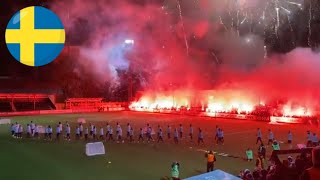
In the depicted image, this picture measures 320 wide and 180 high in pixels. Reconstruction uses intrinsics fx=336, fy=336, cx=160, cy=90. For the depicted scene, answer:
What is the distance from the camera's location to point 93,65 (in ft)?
199

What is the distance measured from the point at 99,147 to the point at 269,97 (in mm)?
33551

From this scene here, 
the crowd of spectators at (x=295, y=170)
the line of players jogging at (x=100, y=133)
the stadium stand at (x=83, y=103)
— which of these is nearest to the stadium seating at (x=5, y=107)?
the stadium stand at (x=83, y=103)

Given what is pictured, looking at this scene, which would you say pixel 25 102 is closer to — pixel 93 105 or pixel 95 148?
pixel 93 105

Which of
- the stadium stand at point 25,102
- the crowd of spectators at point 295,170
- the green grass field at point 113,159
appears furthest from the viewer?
the stadium stand at point 25,102

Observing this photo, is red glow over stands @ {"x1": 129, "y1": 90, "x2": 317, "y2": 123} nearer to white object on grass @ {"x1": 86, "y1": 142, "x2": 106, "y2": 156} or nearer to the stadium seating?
the stadium seating

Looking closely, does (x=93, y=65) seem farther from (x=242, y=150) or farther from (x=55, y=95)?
(x=242, y=150)

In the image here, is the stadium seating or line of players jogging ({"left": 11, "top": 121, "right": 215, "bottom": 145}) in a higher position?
the stadium seating

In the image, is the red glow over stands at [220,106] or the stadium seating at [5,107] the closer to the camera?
the red glow over stands at [220,106]

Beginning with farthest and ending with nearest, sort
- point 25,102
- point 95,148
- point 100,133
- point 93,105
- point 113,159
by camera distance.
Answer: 1. point 93,105
2. point 25,102
3. point 100,133
4. point 113,159
5. point 95,148

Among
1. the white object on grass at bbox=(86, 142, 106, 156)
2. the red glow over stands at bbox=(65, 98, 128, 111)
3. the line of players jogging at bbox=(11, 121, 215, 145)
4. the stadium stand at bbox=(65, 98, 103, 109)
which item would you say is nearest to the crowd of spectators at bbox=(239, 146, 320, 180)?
the white object on grass at bbox=(86, 142, 106, 156)

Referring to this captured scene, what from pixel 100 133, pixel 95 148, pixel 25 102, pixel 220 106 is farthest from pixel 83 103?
pixel 95 148

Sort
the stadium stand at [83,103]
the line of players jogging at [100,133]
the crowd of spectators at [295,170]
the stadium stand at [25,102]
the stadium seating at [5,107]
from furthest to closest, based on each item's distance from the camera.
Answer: the stadium stand at [83,103]
the stadium stand at [25,102]
the stadium seating at [5,107]
the line of players jogging at [100,133]
the crowd of spectators at [295,170]

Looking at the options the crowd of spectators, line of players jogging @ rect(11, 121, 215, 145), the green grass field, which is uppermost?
the crowd of spectators

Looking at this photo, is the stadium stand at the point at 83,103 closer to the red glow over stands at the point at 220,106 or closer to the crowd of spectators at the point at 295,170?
the red glow over stands at the point at 220,106
